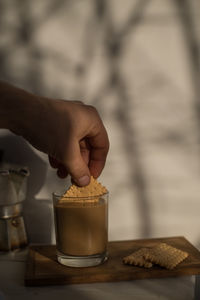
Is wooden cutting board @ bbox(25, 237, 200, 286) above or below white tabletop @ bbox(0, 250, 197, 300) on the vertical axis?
above

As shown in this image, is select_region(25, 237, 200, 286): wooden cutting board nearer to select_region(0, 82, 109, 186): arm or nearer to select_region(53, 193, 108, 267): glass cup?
select_region(53, 193, 108, 267): glass cup

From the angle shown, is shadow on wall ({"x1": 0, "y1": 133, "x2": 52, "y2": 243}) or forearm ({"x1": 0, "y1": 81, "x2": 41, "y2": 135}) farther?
shadow on wall ({"x1": 0, "y1": 133, "x2": 52, "y2": 243})

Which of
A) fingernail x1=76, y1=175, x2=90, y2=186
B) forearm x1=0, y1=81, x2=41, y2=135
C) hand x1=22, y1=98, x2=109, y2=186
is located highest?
forearm x1=0, y1=81, x2=41, y2=135

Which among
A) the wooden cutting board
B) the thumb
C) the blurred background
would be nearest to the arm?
the thumb

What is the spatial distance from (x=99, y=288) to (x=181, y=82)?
661 millimetres

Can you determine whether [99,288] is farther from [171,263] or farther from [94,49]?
[94,49]

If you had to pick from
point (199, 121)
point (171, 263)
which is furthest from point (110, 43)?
point (171, 263)

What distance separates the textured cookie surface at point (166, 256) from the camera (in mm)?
1005

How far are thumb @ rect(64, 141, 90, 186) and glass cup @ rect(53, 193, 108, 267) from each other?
0.09 m

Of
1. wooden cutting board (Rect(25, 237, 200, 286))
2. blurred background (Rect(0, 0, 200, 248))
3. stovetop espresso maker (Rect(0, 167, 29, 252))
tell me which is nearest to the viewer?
wooden cutting board (Rect(25, 237, 200, 286))

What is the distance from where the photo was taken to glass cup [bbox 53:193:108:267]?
1.02 m

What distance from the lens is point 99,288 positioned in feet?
3.11

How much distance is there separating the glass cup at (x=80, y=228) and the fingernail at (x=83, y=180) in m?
0.07

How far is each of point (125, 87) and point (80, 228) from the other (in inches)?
18.6
